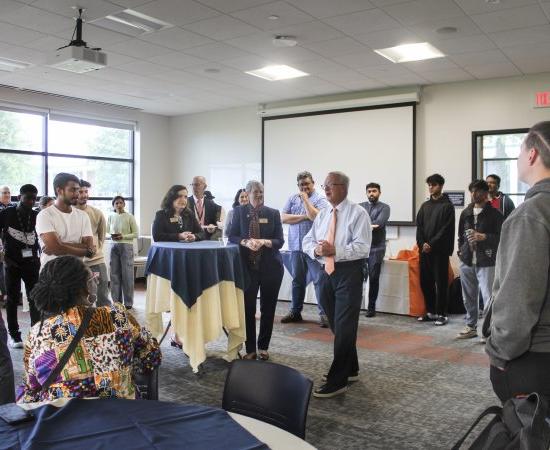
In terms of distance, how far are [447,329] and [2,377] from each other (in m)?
4.64

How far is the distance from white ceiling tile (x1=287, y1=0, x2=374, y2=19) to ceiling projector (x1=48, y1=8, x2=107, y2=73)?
196 cm

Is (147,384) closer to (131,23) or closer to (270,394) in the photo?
(270,394)

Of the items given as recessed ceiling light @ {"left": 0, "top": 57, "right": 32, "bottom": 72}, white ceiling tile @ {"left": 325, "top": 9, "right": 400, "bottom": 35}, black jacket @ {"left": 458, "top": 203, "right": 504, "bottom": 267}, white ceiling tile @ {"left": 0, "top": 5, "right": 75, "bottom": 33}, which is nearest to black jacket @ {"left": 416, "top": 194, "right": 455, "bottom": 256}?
black jacket @ {"left": 458, "top": 203, "right": 504, "bottom": 267}

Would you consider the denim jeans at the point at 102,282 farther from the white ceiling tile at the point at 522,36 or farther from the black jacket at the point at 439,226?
the white ceiling tile at the point at 522,36

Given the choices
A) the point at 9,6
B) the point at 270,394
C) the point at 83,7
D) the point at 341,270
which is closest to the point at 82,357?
the point at 270,394

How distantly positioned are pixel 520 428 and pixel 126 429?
101cm

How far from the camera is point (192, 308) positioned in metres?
4.09

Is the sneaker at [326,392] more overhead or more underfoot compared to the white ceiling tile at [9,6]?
more underfoot

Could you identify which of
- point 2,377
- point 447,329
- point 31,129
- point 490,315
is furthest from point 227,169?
point 490,315

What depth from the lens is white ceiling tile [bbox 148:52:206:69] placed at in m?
6.65

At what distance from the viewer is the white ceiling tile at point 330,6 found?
4.85 metres

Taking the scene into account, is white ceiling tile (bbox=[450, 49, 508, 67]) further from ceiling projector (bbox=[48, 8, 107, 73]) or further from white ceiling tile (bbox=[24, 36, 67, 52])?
white ceiling tile (bbox=[24, 36, 67, 52])

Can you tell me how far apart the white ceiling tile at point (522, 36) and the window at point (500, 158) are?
6.31 ft

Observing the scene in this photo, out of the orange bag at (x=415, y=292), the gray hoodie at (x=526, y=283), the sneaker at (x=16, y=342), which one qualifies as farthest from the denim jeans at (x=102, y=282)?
the gray hoodie at (x=526, y=283)
